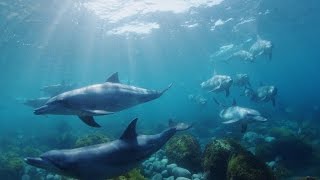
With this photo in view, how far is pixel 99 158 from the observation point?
17.9 feet

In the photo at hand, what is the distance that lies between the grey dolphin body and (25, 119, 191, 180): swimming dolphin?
68 centimetres

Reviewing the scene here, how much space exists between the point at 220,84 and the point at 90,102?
11044 millimetres

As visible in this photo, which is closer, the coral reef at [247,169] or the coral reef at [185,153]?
the coral reef at [247,169]

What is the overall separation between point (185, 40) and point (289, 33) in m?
17.4

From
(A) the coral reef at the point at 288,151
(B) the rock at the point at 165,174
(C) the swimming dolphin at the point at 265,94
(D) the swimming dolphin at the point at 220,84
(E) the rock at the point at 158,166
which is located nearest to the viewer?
(B) the rock at the point at 165,174

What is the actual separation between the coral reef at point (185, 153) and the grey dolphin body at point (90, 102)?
4879 millimetres

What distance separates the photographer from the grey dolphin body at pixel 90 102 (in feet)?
20.9

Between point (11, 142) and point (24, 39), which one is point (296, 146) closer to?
point (11, 142)

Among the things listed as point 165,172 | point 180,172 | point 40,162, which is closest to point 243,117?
point 180,172

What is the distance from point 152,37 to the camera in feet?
122

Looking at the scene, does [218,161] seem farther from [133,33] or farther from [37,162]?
[133,33]

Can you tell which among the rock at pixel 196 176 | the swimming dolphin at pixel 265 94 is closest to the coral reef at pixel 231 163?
the rock at pixel 196 176

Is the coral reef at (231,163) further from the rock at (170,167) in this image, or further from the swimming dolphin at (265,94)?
the swimming dolphin at (265,94)

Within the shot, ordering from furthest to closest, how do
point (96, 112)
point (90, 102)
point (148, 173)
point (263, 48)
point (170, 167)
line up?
point (263, 48) → point (148, 173) → point (170, 167) → point (90, 102) → point (96, 112)
